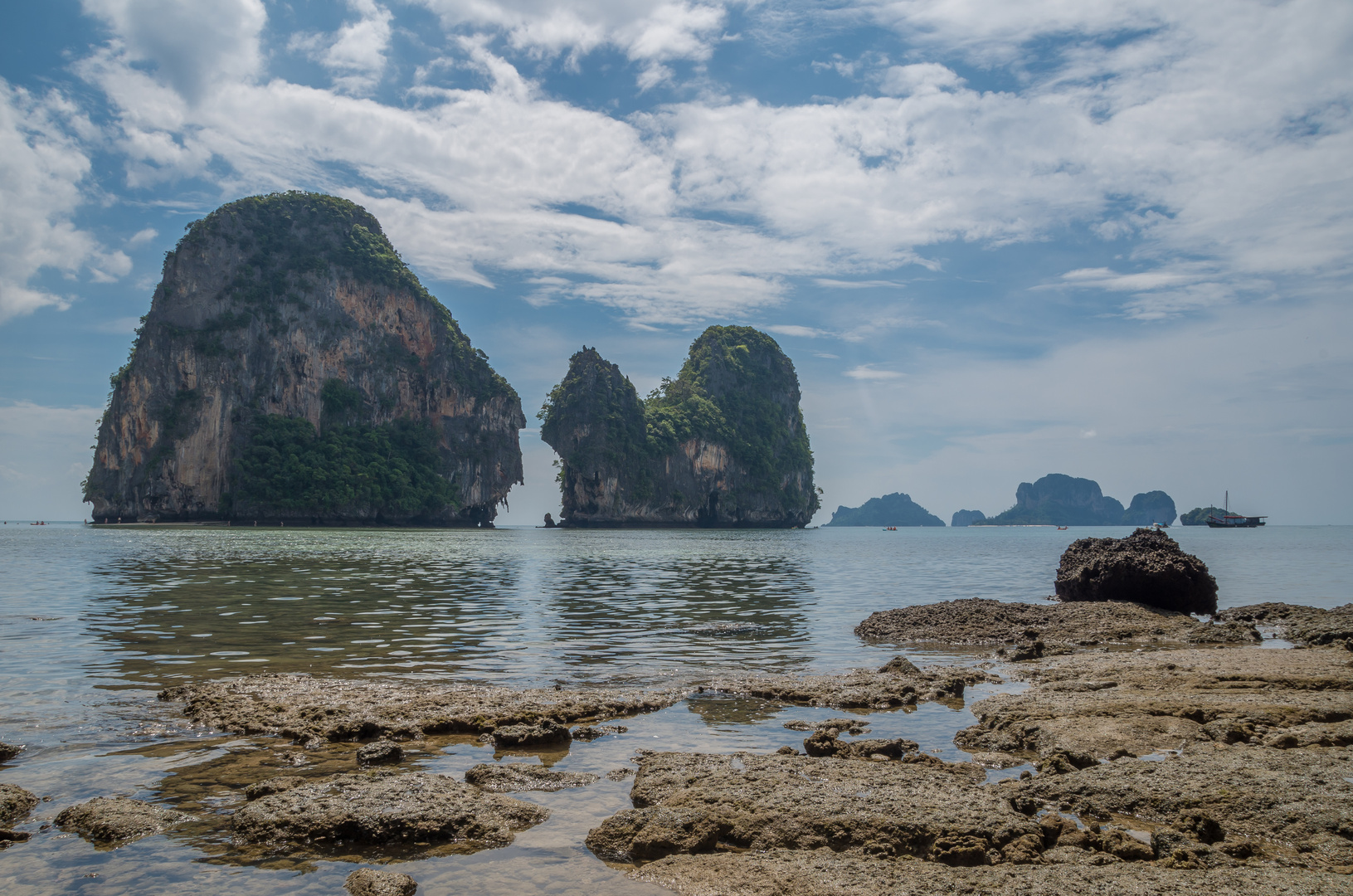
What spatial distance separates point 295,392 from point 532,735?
3802 inches

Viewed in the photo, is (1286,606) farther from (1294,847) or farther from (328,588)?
(328,588)

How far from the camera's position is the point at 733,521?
130250 millimetres

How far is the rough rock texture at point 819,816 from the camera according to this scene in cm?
428

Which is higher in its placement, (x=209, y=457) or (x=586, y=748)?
(x=209, y=457)

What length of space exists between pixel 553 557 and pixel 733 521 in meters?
95.1

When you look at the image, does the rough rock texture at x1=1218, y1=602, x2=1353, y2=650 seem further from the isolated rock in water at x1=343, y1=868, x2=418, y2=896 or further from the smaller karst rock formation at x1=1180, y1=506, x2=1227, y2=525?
the smaller karst rock formation at x1=1180, y1=506, x2=1227, y2=525

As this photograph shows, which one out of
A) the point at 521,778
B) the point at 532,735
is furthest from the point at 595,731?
the point at 521,778

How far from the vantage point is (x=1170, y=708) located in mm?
7223

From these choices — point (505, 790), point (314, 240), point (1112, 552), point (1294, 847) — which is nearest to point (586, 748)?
point (505, 790)

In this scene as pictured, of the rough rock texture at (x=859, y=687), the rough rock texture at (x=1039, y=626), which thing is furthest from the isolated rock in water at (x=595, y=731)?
the rough rock texture at (x=1039, y=626)

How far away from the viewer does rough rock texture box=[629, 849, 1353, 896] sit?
11.7 ft

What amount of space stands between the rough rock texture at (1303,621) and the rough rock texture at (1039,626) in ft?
2.55

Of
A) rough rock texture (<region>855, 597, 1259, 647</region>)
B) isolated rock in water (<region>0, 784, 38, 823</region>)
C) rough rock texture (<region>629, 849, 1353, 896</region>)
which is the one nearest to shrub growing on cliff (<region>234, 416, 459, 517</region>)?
rough rock texture (<region>855, 597, 1259, 647</region>)

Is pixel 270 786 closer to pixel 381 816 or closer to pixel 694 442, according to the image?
pixel 381 816
